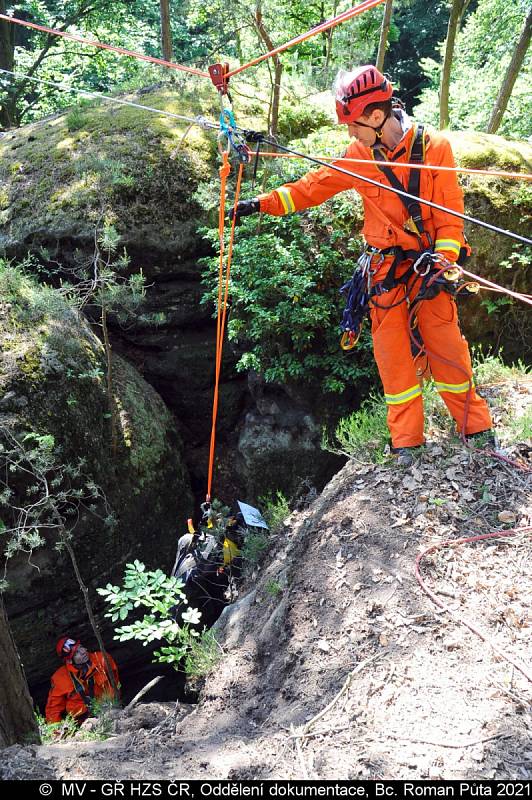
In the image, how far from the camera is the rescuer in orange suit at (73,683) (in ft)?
17.8

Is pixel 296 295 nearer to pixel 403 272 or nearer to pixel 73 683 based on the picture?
pixel 403 272

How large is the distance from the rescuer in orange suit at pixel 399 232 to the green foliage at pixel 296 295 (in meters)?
1.54

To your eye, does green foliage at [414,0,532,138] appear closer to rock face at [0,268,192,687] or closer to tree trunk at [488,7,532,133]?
tree trunk at [488,7,532,133]

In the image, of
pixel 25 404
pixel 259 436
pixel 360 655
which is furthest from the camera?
pixel 259 436

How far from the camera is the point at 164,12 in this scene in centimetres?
878

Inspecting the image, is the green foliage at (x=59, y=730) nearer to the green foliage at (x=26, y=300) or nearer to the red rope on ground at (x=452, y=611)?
the red rope on ground at (x=452, y=611)

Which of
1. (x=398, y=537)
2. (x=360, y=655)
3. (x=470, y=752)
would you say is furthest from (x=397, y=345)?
(x=470, y=752)

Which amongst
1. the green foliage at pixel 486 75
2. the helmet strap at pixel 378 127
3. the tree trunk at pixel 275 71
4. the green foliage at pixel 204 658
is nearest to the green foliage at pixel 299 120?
the tree trunk at pixel 275 71

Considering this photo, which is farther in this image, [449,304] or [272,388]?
[272,388]

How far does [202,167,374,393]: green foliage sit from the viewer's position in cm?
588

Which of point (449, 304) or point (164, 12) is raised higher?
point (164, 12)

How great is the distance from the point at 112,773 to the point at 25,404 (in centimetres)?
331

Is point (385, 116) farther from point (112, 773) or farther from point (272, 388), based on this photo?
point (112, 773)

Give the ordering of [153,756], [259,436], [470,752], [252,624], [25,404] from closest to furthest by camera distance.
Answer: [470,752] < [153,756] < [252,624] < [25,404] < [259,436]
